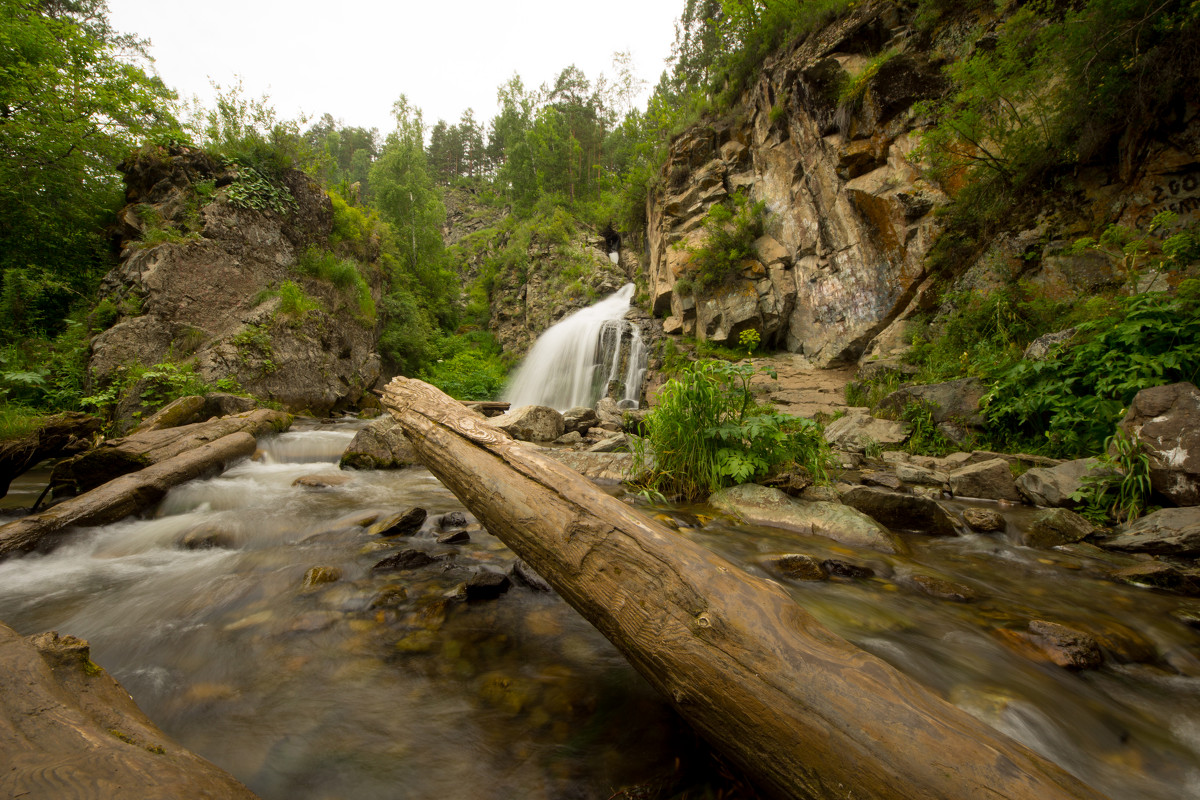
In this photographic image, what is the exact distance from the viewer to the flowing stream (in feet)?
5.25

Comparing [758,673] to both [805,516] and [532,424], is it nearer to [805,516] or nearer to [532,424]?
[805,516]

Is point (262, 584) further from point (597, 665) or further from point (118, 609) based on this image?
point (597, 665)

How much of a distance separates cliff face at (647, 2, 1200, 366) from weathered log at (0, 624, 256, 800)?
1009 cm

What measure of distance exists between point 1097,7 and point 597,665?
10358mm

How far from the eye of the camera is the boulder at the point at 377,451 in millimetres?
6652

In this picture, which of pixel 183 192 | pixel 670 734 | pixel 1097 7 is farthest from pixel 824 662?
pixel 183 192

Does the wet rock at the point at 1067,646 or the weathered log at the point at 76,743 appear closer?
the weathered log at the point at 76,743

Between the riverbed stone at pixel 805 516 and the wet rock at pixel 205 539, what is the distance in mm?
4450

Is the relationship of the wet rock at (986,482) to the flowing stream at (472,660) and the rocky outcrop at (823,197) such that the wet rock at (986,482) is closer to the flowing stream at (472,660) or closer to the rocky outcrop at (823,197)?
the flowing stream at (472,660)

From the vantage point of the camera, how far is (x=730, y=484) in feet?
16.0

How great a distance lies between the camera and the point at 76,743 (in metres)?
1.05

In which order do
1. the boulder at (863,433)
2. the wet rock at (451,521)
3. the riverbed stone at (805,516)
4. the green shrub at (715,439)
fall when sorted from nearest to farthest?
the riverbed stone at (805,516) → the wet rock at (451,521) → the green shrub at (715,439) → the boulder at (863,433)

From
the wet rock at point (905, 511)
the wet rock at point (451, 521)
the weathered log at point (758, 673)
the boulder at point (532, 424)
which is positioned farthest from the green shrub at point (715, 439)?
the boulder at point (532, 424)

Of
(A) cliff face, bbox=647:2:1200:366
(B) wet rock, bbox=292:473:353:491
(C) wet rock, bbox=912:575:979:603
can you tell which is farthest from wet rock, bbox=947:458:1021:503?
(B) wet rock, bbox=292:473:353:491
